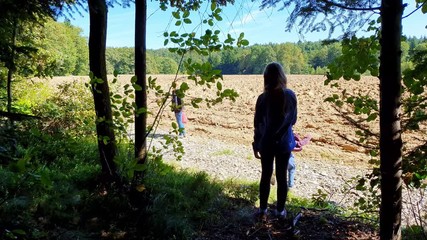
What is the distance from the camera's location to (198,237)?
363 centimetres

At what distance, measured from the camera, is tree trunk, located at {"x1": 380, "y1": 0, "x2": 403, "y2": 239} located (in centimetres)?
236

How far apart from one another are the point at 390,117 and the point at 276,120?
1.40 m

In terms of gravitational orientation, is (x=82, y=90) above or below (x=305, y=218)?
above

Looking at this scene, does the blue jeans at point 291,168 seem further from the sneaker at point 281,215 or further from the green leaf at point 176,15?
the green leaf at point 176,15

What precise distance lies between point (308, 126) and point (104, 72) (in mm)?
12090

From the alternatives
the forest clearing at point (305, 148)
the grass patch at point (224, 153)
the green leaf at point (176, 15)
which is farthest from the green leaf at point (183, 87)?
the grass patch at point (224, 153)

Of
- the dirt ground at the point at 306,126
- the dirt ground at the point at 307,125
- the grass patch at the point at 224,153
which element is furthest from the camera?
the dirt ground at the point at 306,126

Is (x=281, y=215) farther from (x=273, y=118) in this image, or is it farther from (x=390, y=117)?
(x=390, y=117)

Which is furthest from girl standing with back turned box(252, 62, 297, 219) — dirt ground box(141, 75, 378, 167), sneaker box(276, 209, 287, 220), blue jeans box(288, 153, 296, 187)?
dirt ground box(141, 75, 378, 167)

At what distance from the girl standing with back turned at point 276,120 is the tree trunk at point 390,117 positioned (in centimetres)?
126

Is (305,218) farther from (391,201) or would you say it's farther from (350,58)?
(350,58)

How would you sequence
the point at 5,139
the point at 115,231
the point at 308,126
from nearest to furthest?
the point at 5,139 < the point at 115,231 < the point at 308,126

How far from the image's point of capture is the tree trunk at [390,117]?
2.36 meters

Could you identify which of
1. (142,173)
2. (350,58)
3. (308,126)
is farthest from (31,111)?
(308,126)
